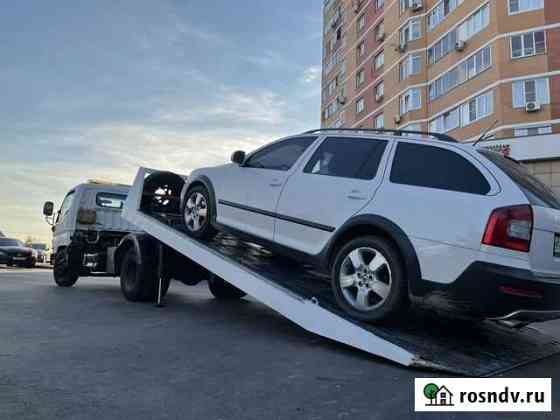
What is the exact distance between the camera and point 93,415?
274 cm

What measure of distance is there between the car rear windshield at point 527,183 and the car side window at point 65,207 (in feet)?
27.5

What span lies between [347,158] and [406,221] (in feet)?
3.40

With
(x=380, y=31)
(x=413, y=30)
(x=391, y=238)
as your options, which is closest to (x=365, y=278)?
(x=391, y=238)

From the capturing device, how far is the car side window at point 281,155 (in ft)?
17.5

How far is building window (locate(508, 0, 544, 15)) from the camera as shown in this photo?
24828 millimetres

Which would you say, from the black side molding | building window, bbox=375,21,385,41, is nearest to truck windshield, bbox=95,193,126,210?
the black side molding

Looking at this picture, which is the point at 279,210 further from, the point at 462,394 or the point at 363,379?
the point at 462,394

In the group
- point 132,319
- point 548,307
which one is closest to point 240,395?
point 548,307

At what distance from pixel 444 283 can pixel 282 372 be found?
4.64 ft

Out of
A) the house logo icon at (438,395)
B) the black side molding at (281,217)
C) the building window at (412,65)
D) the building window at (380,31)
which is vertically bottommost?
the house logo icon at (438,395)

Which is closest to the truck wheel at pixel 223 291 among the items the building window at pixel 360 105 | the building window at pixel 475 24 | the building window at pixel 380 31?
the building window at pixel 475 24

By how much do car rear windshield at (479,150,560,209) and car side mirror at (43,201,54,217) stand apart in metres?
9.40

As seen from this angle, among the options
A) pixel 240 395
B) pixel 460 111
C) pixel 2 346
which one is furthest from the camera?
pixel 460 111

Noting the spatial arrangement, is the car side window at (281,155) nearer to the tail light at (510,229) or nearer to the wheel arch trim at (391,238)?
the wheel arch trim at (391,238)
